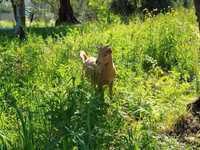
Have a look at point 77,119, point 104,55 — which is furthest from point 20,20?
point 77,119

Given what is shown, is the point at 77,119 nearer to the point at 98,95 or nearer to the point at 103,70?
the point at 98,95

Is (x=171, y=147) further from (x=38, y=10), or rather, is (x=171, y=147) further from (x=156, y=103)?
(x=38, y=10)

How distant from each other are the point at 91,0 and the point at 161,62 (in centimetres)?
2311

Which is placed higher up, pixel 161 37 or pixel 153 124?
pixel 161 37

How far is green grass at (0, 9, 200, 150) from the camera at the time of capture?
398 centimetres

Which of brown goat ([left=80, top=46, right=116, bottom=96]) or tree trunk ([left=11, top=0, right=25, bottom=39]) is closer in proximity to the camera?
brown goat ([left=80, top=46, right=116, bottom=96])

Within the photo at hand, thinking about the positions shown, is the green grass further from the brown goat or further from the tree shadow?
the brown goat

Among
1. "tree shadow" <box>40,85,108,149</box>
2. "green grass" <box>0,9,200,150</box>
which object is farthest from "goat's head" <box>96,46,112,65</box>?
"tree shadow" <box>40,85,108,149</box>

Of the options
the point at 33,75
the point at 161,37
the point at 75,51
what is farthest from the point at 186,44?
the point at 33,75

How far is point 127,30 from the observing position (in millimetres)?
9664

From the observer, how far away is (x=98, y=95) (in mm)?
4863

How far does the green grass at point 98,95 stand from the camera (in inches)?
157

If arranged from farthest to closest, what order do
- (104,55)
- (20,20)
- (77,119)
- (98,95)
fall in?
(20,20)
(104,55)
(98,95)
(77,119)

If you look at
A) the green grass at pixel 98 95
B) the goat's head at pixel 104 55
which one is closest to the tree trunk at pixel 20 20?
the green grass at pixel 98 95
